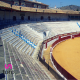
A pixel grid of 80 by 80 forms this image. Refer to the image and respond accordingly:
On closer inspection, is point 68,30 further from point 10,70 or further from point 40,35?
point 10,70

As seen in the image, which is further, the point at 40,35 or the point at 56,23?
the point at 56,23

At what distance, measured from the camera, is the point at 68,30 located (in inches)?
1497

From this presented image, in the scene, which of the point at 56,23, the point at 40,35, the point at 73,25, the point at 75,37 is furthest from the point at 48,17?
the point at 40,35

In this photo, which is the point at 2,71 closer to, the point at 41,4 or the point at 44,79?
the point at 44,79

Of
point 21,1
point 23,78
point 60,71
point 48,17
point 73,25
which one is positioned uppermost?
point 21,1

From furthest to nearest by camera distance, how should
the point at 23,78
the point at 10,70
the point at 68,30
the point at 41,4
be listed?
1. the point at 41,4
2. the point at 68,30
3. the point at 10,70
4. the point at 23,78

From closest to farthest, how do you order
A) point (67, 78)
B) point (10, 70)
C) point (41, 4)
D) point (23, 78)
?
point (23, 78) < point (10, 70) < point (67, 78) < point (41, 4)

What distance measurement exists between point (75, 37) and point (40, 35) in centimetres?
1226

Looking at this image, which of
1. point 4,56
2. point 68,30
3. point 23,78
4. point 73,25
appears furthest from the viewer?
point 73,25

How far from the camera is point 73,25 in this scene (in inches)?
1638

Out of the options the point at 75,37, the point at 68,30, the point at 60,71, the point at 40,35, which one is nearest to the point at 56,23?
the point at 68,30

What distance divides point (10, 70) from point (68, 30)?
31.4 meters

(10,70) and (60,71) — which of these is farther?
(60,71)

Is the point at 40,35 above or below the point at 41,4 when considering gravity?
below
